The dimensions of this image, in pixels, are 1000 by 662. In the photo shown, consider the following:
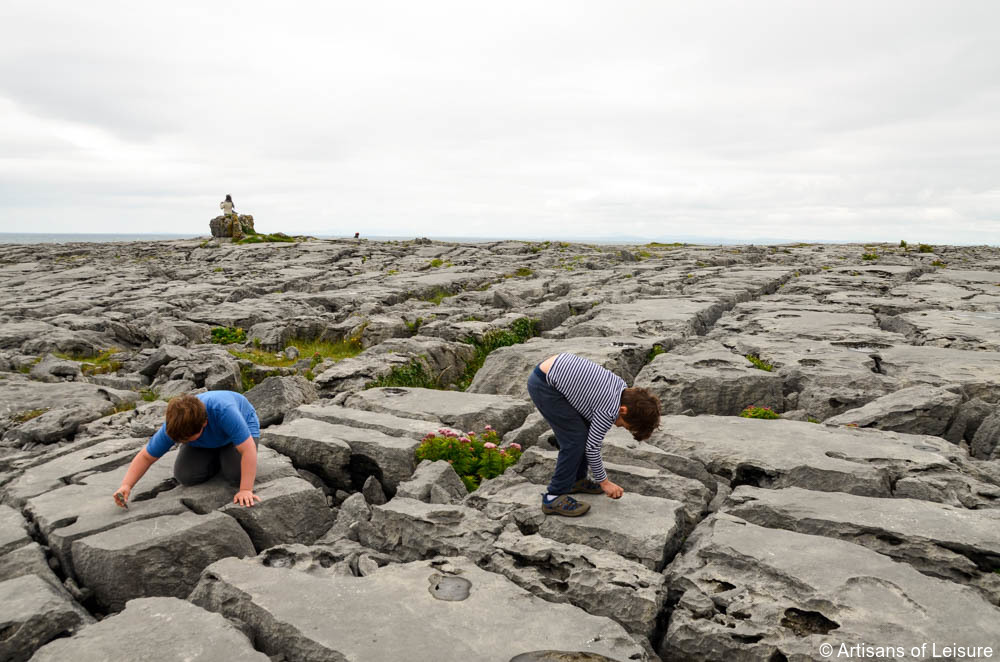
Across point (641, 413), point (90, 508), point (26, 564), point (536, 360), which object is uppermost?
point (641, 413)

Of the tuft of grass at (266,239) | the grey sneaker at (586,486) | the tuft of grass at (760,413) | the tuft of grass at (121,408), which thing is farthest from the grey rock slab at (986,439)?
the tuft of grass at (266,239)

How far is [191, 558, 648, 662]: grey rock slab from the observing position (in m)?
4.68

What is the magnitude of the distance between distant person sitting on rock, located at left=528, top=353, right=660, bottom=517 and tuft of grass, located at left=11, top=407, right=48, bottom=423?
10.4 m

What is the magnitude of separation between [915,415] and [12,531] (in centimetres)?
1210

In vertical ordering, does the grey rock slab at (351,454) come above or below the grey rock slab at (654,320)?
below

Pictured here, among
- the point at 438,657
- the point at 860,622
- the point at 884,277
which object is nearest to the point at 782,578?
the point at 860,622

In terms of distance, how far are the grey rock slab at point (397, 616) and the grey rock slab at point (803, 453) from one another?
361cm

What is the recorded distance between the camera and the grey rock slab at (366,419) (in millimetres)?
9602

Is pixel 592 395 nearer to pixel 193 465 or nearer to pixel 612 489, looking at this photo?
pixel 612 489

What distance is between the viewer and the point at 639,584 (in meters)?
5.50

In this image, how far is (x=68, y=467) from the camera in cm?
851

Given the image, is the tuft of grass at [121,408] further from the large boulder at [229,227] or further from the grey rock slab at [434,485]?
the large boulder at [229,227]

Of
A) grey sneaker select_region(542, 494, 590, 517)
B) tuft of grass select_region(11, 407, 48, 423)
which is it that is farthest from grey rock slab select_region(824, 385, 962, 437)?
tuft of grass select_region(11, 407, 48, 423)

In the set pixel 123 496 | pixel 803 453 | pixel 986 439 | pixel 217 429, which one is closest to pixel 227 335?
pixel 217 429
